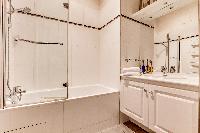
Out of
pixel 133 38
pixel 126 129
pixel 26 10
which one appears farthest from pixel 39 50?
pixel 126 129

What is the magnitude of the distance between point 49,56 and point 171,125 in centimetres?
181

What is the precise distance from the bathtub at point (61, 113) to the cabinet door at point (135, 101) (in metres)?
0.15

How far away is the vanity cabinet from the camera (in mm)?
1246

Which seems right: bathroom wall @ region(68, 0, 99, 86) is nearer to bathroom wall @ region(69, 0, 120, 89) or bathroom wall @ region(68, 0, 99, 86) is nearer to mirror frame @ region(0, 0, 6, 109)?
bathroom wall @ region(69, 0, 120, 89)

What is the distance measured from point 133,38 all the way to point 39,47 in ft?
4.81

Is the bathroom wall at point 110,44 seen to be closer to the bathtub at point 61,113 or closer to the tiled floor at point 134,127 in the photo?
the bathtub at point 61,113

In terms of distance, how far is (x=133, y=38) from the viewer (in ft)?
8.03

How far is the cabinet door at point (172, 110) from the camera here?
1.23 m

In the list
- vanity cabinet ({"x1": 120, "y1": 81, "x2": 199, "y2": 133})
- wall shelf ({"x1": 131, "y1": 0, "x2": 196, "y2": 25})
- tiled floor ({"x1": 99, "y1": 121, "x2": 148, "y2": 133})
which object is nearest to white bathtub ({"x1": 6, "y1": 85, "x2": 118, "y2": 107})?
vanity cabinet ({"x1": 120, "y1": 81, "x2": 199, "y2": 133})

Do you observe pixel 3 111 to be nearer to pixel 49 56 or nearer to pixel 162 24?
pixel 49 56

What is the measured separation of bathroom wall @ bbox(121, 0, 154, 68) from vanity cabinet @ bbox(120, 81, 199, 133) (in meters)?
0.53

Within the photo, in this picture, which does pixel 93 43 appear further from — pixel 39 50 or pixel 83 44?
pixel 39 50

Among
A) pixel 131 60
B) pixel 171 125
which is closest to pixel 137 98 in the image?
pixel 171 125

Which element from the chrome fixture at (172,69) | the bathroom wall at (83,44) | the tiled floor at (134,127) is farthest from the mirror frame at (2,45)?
the chrome fixture at (172,69)
